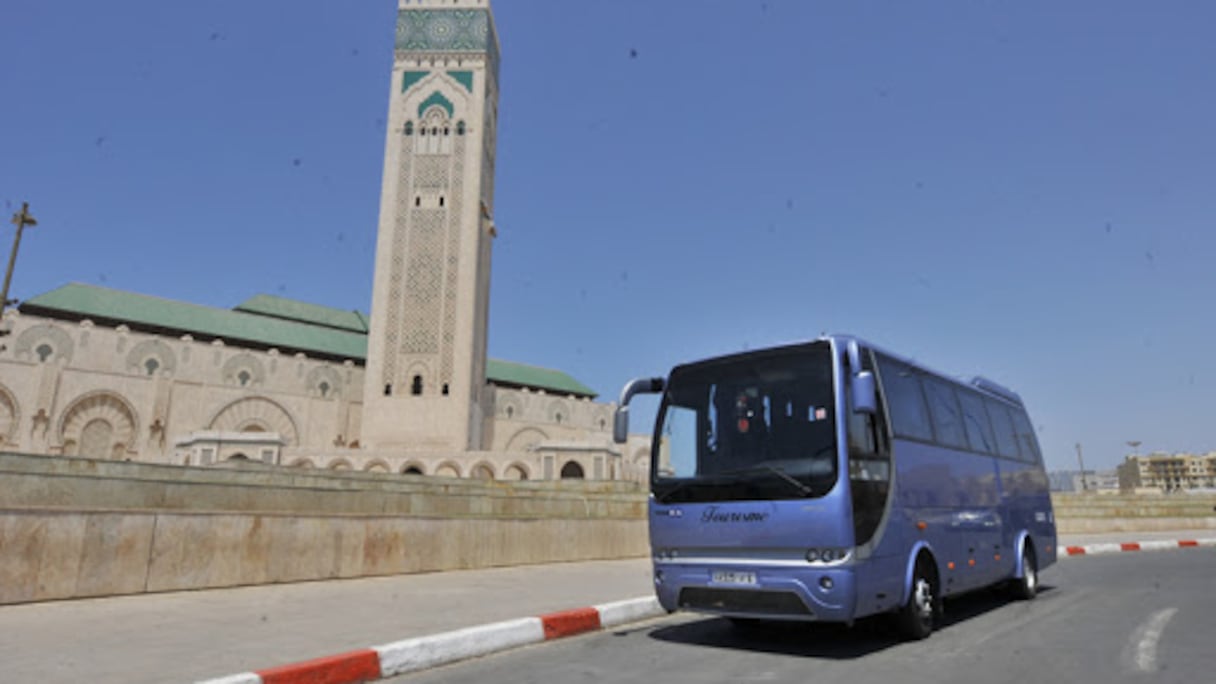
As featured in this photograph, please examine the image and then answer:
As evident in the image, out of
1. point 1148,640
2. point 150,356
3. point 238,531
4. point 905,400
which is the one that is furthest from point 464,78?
point 1148,640

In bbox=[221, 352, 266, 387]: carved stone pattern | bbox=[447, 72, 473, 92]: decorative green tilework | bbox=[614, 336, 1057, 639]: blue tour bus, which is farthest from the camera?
bbox=[447, 72, 473, 92]: decorative green tilework

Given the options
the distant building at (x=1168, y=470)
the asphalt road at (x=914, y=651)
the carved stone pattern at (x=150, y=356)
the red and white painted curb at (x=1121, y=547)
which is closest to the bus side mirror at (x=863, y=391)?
the asphalt road at (x=914, y=651)

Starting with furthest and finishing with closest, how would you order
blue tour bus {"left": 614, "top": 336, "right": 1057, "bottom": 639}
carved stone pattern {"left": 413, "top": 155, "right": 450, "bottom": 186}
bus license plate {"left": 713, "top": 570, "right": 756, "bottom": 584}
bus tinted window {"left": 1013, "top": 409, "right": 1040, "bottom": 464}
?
1. carved stone pattern {"left": 413, "top": 155, "right": 450, "bottom": 186}
2. bus tinted window {"left": 1013, "top": 409, "right": 1040, "bottom": 464}
3. bus license plate {"left": 713, "top": 570, "right": 756, "bottom": 584}
4. blue tour bus {"left": 614, "top": 336, "right": 1057, "bottom": 639}

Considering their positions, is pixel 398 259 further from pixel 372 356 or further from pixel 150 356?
pixel 150 356

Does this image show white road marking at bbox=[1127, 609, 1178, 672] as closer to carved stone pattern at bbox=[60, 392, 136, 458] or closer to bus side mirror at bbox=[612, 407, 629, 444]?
bus side mirror at bbox=[612, 407, 629, 444]

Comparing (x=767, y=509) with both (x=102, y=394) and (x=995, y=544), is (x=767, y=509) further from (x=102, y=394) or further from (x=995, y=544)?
(x=102, y=394)

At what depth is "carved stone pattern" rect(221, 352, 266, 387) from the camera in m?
50.9

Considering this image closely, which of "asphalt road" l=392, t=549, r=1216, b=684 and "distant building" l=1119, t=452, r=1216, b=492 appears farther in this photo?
"distant building" l=1119, t=452, r=1216, b=492

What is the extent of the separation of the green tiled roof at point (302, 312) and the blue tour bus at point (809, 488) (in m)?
60.5

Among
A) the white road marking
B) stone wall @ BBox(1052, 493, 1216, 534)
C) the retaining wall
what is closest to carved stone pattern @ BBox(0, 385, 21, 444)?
the retaining wall

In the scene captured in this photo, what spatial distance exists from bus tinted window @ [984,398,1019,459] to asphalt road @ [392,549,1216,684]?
1779 mm

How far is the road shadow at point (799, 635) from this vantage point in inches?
214

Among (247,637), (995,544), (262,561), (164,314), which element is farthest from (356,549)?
(164,314)

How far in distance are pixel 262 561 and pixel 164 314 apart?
5150cm
